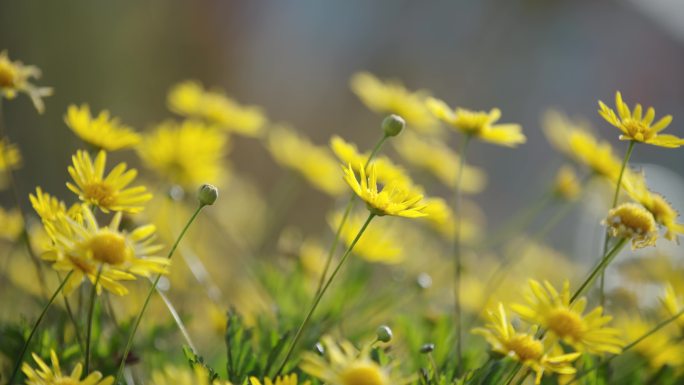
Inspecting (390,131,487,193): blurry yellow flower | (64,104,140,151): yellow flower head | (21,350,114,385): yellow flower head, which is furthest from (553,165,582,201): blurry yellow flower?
(21,350,114,385): yellow flower head

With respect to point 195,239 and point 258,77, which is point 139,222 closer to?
point 195,239

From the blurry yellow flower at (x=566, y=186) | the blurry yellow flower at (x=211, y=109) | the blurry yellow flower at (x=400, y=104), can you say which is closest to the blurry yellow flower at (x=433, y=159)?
the blurry yellow flower at (x=400, y=104)

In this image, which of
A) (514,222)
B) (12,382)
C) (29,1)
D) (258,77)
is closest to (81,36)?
(29,1)

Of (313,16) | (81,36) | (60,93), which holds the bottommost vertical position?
(60,93)

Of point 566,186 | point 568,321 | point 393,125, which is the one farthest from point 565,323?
point 566,186

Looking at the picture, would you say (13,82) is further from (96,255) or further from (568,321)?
(568,321)

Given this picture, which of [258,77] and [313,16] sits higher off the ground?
[313,16]
